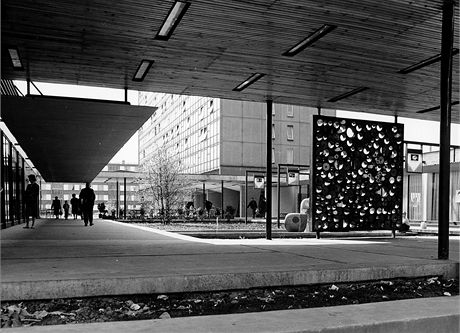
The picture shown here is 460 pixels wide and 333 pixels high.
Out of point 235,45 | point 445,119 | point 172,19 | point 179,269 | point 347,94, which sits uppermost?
point 172,19

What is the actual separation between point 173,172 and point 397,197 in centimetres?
2032

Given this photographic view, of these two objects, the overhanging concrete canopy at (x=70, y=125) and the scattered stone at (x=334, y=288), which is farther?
the overhanging concrete canopy at (x=70, y=125)

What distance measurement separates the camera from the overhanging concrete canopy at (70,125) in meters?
12.1

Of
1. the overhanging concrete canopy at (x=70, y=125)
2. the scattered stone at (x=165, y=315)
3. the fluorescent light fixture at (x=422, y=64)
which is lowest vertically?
the scattered stone at (x=165, y=315)

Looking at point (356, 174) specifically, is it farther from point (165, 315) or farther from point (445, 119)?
point (165, 315)

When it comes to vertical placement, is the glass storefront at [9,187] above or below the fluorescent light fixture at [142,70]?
below

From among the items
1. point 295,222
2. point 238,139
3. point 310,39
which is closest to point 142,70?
point 310,39

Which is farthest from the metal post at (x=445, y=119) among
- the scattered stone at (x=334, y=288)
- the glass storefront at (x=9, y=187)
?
the glass storefront at (x=9, y=187)

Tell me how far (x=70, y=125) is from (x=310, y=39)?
9641mm

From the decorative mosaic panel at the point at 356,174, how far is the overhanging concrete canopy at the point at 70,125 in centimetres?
484

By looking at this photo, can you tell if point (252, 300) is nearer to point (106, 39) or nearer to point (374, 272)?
point (374, 272)

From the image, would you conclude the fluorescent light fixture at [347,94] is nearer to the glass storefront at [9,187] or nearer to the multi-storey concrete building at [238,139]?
the glass storefront at [9,187]

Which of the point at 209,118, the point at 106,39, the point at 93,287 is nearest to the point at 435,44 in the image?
the point at 106,39

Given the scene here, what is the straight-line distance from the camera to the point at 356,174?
12.8 m
